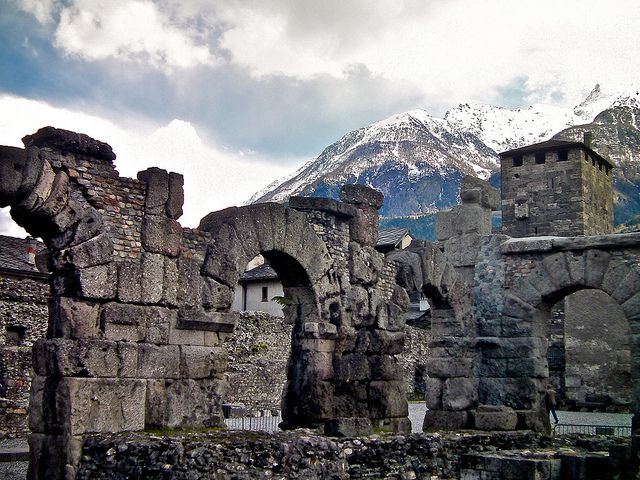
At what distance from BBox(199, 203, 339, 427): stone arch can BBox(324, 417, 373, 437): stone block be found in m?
0.58

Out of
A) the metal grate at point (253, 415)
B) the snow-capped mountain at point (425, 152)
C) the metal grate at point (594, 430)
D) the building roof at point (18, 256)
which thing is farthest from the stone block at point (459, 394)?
the snow-capped mountain at point (425, 152)

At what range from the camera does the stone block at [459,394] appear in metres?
12.1

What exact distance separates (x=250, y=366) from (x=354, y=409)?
11.0 metres

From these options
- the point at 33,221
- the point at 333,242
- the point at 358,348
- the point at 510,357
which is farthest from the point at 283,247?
the point at 510,357

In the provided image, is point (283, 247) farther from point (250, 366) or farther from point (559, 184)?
point (559, 184)

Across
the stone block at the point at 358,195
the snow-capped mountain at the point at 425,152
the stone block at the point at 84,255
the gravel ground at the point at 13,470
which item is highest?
the snow-capped mountain at the point at 425,152

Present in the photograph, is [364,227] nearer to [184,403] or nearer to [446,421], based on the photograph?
[446,421]

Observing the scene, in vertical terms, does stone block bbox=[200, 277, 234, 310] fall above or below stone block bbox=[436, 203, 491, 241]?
below

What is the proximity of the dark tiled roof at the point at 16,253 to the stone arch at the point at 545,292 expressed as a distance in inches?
409

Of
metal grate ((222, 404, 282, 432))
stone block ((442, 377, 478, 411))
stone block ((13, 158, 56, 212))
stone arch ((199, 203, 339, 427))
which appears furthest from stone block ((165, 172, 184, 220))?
metal grate ((222, 404, 282, 432))

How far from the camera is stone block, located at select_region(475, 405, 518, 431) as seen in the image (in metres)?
11.3

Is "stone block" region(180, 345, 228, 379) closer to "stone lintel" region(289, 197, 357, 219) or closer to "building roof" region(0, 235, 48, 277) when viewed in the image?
"stone lintel" region(289, 197, 357, 219)

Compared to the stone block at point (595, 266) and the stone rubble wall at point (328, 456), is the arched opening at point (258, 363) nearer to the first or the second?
the stone block at point (595, 266)

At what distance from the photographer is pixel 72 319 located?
7.11 meters
